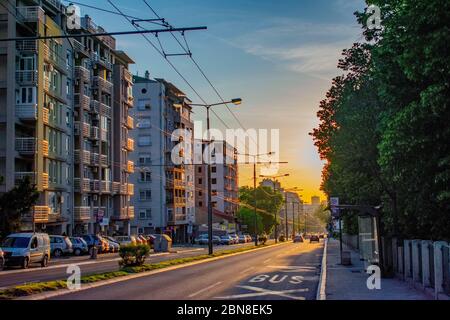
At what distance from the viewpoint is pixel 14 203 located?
36.0m

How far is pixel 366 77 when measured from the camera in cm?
2470

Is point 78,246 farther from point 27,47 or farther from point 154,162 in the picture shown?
point 154,162

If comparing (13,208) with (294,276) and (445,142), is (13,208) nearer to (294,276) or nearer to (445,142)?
(294,276)

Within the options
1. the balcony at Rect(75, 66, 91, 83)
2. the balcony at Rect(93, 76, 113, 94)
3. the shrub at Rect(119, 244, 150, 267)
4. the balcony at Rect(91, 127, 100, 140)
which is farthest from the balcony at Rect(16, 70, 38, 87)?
the shrub at Rect(119, 244, 150, 267)

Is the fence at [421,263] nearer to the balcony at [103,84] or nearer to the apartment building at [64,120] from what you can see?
the apartment building at [64,120]

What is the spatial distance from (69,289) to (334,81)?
1605 cm

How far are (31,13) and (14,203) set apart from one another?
21495mm

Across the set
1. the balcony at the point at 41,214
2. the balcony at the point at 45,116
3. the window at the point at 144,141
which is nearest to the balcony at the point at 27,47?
the balcony at the point at 45,116

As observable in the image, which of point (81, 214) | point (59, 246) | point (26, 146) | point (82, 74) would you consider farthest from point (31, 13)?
point (81, 214)

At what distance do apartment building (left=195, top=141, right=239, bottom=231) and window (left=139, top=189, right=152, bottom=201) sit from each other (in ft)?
88.8

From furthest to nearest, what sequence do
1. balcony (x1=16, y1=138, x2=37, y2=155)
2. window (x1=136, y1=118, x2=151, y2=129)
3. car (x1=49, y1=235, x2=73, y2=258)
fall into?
window (x1=136, y1=118, x2=151, y2=129)
balcony (x1=16, y1=138, x2=37, y2=155)
car (x1=49, y1=235, x2=73, y2=258)

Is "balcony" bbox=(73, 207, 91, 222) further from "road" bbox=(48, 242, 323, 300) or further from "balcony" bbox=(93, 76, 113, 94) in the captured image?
"road" bbox=(48, 242, 323, 300)

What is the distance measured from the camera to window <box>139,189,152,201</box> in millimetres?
93812

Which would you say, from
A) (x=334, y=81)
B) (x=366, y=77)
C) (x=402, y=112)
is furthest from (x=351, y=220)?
(x=402, y=112)
